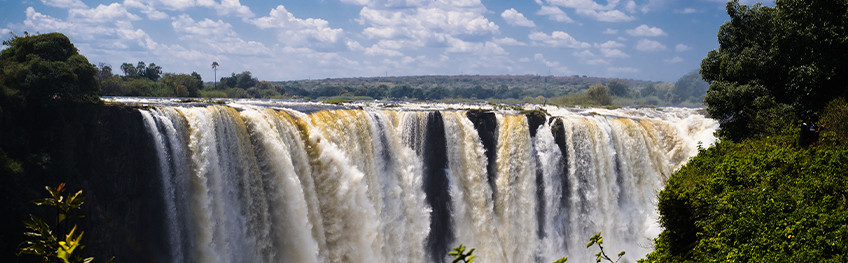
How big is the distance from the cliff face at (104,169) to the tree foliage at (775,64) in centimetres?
1966

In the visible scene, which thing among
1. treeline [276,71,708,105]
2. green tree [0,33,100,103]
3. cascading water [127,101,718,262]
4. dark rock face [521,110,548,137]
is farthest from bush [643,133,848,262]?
treeline [276,71,708,105]

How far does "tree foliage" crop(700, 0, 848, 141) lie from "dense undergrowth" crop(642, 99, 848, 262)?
1.76 meters

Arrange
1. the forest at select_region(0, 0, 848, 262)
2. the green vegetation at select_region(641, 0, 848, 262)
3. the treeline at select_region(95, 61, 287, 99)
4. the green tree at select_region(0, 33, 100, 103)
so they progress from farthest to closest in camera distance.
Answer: the treeline at select_region(95, 61, 287, 99)
the green tree at select_region(0, 33, 100, 103)
the forest at select_region(0, 0, 848, 262)
the green vegetation at select_region(641, 0, 848, 262)

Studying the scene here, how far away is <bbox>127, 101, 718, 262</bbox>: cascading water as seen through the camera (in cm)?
1638

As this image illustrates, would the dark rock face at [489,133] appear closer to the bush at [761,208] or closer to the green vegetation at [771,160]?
the green vegetation at [771,160]

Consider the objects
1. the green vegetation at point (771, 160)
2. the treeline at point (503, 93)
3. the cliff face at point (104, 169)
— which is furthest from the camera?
the treeline at point (503, 93)

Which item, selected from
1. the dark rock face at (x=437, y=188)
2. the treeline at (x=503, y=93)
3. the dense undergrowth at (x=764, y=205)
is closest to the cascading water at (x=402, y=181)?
the dark rock face at (x=437, y=188)

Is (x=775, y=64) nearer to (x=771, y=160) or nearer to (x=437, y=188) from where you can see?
(x=771, y=160)

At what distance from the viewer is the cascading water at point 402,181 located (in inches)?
645

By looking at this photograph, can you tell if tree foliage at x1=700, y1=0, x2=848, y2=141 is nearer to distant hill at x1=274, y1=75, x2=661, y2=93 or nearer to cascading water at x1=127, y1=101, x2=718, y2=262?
cascading water at x1=127, y1=101, x2=718, y2=262

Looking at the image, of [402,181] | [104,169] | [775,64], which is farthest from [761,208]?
[104,169]

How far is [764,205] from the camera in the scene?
9758 mm

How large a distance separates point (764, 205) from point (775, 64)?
10067 millimetres

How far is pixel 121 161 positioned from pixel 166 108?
6.99ft
